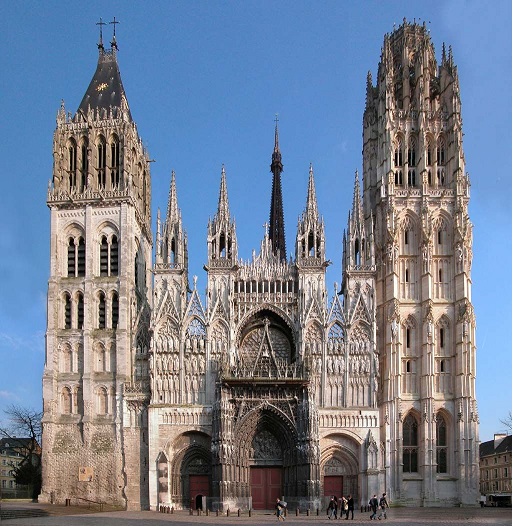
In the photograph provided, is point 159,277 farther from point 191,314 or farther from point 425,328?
point 425,328

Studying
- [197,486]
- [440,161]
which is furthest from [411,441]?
[440,161]

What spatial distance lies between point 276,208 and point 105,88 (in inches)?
797

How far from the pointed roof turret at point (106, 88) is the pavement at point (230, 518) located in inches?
1244

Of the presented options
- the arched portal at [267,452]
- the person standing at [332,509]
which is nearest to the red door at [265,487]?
the arched portal at [267,452]

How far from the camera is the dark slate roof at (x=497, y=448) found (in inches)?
3848

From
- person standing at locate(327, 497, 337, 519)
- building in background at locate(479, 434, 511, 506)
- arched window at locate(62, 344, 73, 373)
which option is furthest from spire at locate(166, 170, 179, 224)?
building in background at locate(479, 434, 511, 506)

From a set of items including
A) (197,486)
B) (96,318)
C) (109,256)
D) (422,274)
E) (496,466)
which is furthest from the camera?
(496,466)

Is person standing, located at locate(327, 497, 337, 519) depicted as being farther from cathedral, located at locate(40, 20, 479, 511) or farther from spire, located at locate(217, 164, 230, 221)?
spire, located at locate(217, 164, 230, 221)

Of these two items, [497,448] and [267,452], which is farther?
[497,448]

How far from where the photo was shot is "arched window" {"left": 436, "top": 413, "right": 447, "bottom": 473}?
6512 cm

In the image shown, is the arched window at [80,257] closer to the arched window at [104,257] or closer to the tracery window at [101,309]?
the arched window at [104,257]

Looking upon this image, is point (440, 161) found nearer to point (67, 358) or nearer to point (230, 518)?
point (67, 358)

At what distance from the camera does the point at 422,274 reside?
220ft

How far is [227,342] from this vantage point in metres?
65.4
